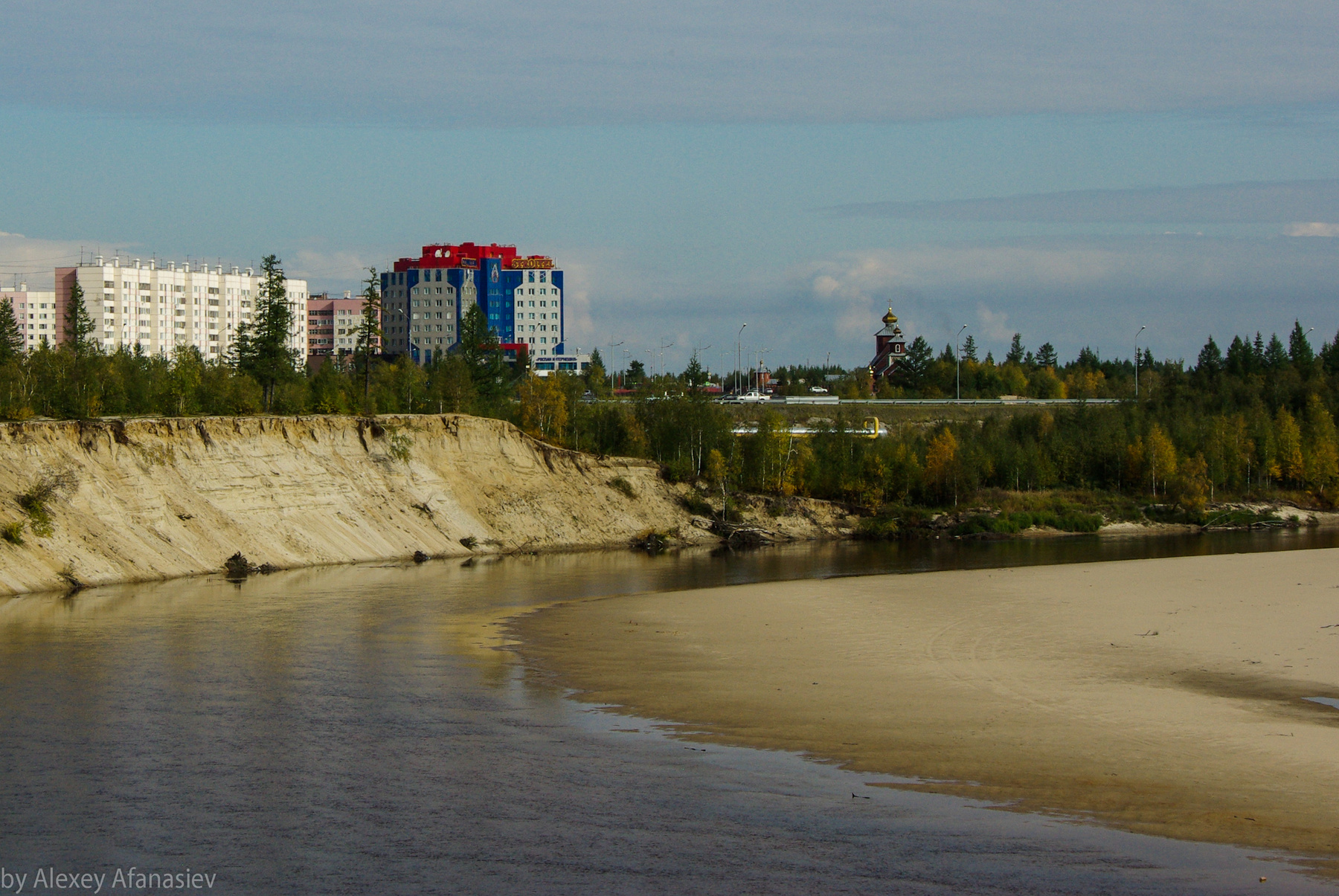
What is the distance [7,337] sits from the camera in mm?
90875

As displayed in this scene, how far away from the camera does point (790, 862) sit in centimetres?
1511

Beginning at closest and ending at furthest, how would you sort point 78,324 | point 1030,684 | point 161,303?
point 1030,684 < point 78,324 < point 161,303

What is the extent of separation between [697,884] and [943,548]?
184ft

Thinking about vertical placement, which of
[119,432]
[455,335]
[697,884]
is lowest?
[697,884]

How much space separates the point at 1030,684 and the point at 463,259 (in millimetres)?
146760

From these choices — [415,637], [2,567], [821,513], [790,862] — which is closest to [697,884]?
[790,862]

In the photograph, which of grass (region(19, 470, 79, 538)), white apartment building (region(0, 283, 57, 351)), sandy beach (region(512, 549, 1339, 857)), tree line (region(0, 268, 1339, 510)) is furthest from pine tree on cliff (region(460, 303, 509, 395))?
white apartment building (region(0, 283, 57, 351))

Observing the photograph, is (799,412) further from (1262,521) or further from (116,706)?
(116,706)

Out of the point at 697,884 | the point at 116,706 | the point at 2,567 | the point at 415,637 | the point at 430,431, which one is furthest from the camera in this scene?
the point at 430,431

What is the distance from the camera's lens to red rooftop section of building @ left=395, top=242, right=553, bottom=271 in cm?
16425

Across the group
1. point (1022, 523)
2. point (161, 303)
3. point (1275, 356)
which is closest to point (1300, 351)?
point (1275, 356)

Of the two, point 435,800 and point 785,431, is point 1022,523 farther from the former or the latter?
point 435,800

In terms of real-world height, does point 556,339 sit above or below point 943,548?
above

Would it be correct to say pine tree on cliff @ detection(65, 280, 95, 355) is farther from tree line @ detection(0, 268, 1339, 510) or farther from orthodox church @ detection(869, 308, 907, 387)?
orthodox church @ detection(869, 308, 907, 387)
